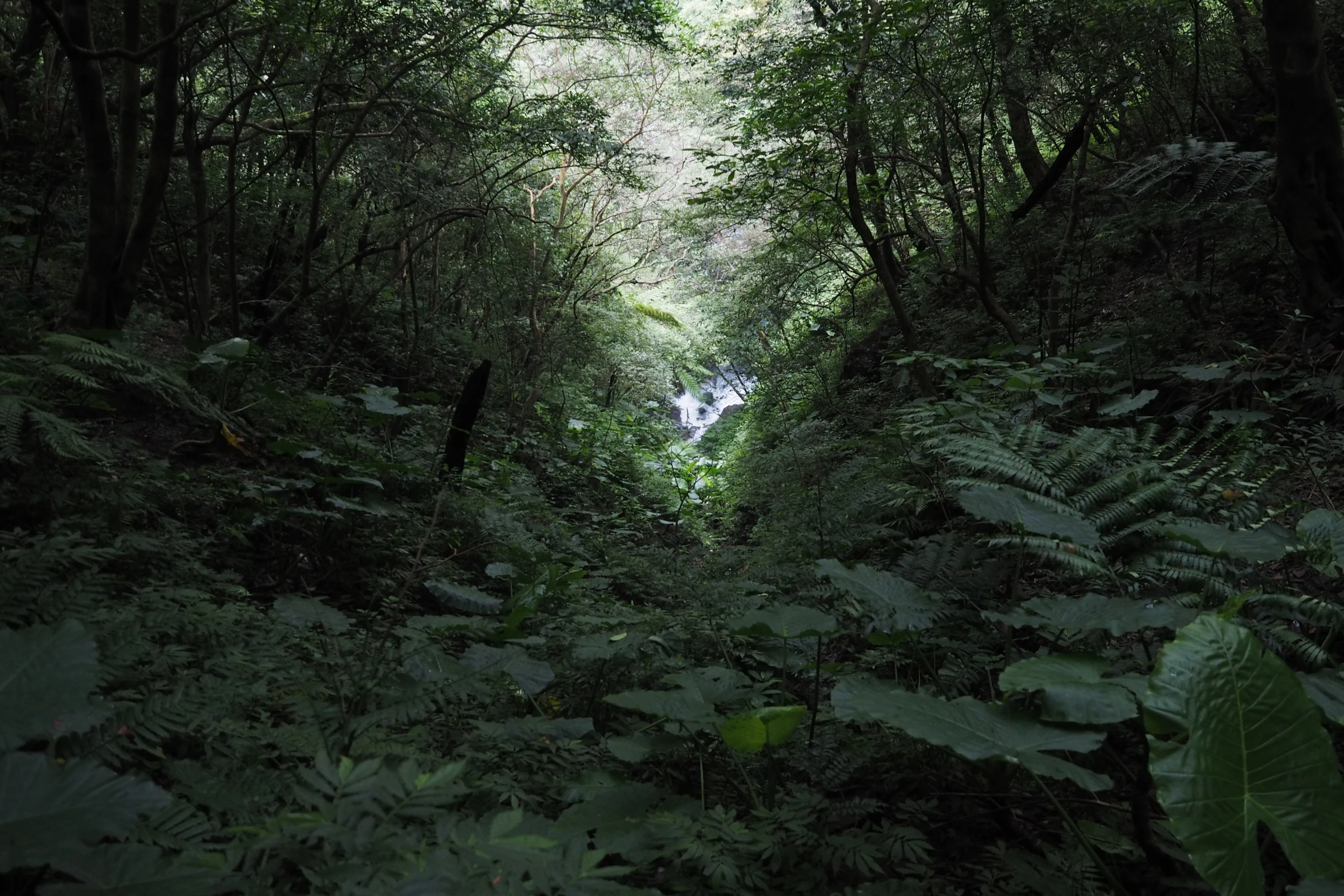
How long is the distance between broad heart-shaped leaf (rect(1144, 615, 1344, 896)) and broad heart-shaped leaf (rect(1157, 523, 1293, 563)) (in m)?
0.47

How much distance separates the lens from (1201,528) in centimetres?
180

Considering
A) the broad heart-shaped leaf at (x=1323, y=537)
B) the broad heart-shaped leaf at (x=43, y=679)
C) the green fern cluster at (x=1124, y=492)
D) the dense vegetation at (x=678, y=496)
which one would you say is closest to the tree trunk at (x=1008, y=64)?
the dense vegetation at (x=678, y=496)

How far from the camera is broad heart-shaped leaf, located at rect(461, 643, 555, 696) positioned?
1.81 metres

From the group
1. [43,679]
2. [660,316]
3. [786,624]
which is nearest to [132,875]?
[43,679]

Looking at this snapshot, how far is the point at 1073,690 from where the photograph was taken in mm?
1385

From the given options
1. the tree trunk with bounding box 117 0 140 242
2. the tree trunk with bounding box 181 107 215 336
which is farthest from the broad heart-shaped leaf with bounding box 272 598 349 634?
the tree trunk with bounding box 181 107 215 336

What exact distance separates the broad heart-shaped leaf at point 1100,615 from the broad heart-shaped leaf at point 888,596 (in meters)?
0.18

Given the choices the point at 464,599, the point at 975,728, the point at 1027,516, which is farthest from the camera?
the point at 464,599

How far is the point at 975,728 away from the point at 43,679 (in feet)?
4.71

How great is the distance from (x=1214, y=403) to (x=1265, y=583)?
2362 millimetres

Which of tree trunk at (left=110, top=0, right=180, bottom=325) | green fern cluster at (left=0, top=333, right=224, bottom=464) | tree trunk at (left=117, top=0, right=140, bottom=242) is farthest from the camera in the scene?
tree trunk at (left=110, top=0, right=180, bottom=325)

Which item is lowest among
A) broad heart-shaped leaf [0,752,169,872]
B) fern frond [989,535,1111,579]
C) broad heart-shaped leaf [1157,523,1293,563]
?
broad heart-shaped leaf [0,752,169,872]

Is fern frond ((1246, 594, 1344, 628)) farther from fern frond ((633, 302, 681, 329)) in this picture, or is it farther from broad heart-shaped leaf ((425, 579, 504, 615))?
fern frond ((633, 302, 681, 329))

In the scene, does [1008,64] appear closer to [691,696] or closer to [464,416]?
[464,416]
